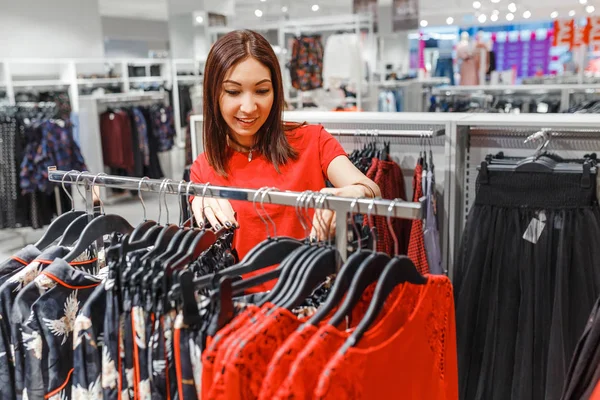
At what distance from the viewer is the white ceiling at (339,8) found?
709cm

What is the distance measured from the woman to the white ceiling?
19.0 feet

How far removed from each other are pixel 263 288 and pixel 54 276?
0.50m

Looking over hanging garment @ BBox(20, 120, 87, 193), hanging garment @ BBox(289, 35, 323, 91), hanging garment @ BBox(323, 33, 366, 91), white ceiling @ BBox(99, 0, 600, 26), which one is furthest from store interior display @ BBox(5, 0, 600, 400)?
white ceiling @ BBox(99, 0, 600, 26)

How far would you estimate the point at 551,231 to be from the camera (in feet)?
6.01

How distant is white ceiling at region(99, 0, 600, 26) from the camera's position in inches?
279

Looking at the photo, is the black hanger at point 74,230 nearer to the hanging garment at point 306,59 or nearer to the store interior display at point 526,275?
the store interior display at point 526,275

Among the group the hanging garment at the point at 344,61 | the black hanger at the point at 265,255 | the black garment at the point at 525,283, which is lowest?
the black garment at the point at 525,283

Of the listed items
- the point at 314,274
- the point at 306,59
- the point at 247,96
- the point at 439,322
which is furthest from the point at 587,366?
the point at 306,59

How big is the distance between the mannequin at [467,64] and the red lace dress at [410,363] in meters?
5.76

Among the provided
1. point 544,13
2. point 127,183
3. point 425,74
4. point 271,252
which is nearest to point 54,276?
point 127,183

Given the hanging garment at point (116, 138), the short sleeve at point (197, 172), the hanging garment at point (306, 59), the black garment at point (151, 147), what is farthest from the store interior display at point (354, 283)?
the black garment at point (151, 147)

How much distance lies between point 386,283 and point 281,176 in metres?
0.67

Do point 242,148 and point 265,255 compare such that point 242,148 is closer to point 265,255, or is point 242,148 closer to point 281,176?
point 281,176

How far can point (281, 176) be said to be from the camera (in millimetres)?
1606
